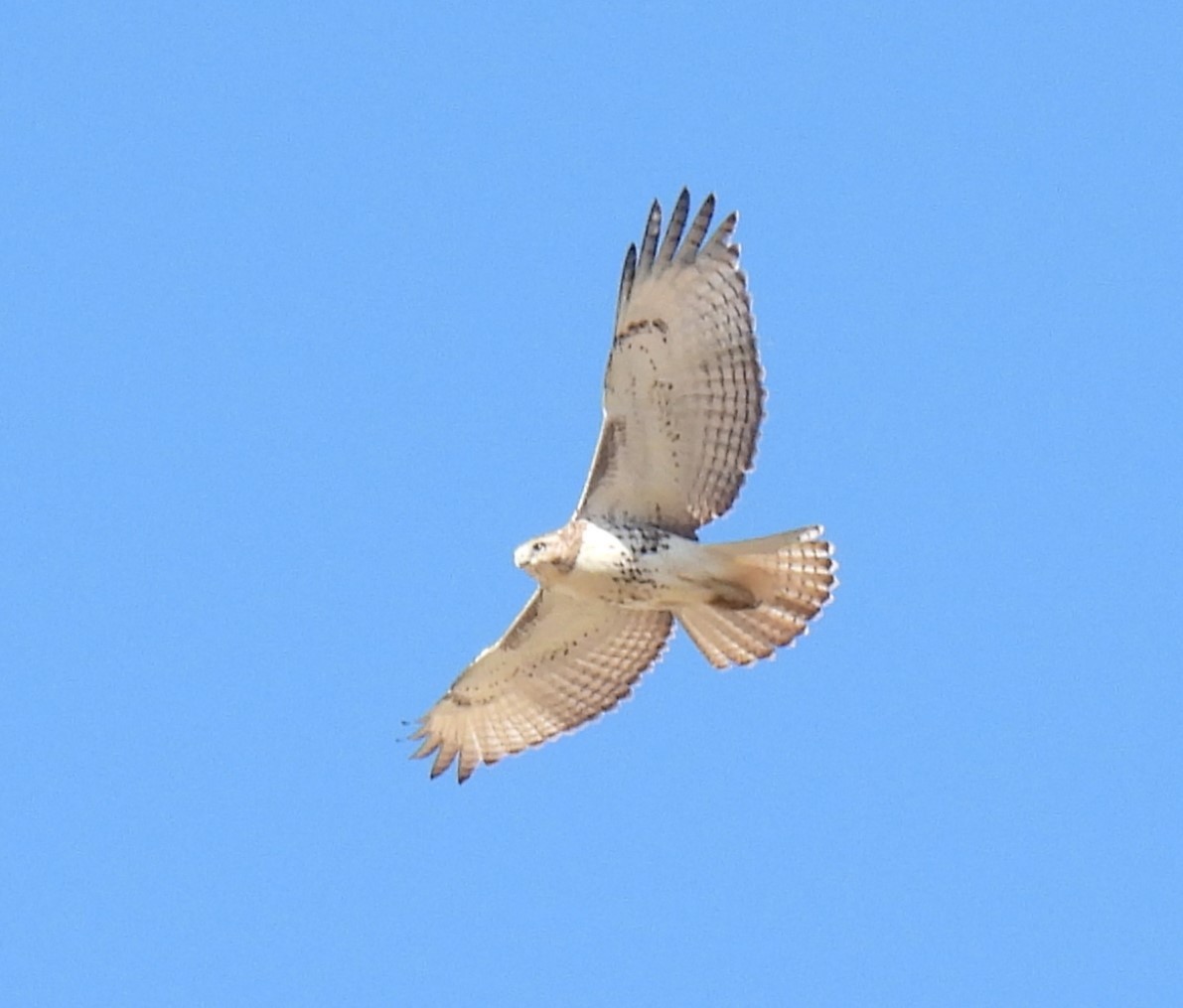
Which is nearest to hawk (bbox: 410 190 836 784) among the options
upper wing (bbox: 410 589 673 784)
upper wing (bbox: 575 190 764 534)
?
upper wing (bbox: 575 190 764 534)

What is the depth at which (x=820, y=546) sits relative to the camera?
1431cm

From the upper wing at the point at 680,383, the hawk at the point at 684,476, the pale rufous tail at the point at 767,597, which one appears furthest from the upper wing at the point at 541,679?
the upper wing at the point at 680,383

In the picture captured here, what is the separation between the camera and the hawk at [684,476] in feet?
46.5

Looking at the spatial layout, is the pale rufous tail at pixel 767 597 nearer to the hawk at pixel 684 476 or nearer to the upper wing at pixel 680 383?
the hawk at pixel 684 476

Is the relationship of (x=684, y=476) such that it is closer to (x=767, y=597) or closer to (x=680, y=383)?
(x=680, y=383)

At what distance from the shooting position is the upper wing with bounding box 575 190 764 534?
14164mm

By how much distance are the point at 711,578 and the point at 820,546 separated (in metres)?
0.60

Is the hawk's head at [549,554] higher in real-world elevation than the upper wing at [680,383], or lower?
lower

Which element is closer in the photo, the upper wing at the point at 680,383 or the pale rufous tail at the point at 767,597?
the upper wing at the point at 680,383

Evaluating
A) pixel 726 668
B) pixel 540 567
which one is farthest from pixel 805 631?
pixel 540 567

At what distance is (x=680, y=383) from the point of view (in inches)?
564

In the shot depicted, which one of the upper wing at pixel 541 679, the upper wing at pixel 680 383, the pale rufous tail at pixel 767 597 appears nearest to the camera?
the upper wing at pixel 680 383

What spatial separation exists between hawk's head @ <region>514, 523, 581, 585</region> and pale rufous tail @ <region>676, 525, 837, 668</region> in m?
0.74

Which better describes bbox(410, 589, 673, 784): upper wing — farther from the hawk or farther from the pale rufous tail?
the pale rufous tail
